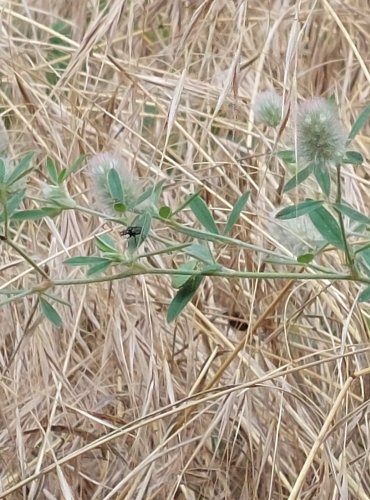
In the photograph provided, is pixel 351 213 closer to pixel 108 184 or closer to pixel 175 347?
pixel 108 184

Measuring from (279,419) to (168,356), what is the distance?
0.20 metres

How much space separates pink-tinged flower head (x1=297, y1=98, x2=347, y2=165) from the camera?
725 millimetres

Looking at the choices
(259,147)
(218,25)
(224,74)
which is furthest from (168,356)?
(218,25)

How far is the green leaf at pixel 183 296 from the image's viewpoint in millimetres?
830

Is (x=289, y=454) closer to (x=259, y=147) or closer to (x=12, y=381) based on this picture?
(x=12, y=381)

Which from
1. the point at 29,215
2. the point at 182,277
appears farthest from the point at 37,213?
the point at 182,277

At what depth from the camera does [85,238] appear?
4.02 feet

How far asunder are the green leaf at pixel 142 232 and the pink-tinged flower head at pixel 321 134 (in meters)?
0.13

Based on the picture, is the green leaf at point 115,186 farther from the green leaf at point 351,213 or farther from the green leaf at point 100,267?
the green leaf at point 351,213

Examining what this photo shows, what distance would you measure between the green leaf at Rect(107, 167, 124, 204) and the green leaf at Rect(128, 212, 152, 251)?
0.02 meters

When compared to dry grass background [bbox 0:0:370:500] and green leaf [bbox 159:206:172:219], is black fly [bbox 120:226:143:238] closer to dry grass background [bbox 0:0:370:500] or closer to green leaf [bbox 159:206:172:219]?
green leaf [bbox 159:206:172:219]

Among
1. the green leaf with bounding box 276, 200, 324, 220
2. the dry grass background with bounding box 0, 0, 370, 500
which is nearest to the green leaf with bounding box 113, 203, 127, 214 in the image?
the green leaf with bounding box 276, 200, 324, 220

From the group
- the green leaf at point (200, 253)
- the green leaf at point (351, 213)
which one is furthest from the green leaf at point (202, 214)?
the green leaf at point (351, 213)

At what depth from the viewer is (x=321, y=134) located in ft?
2.37
